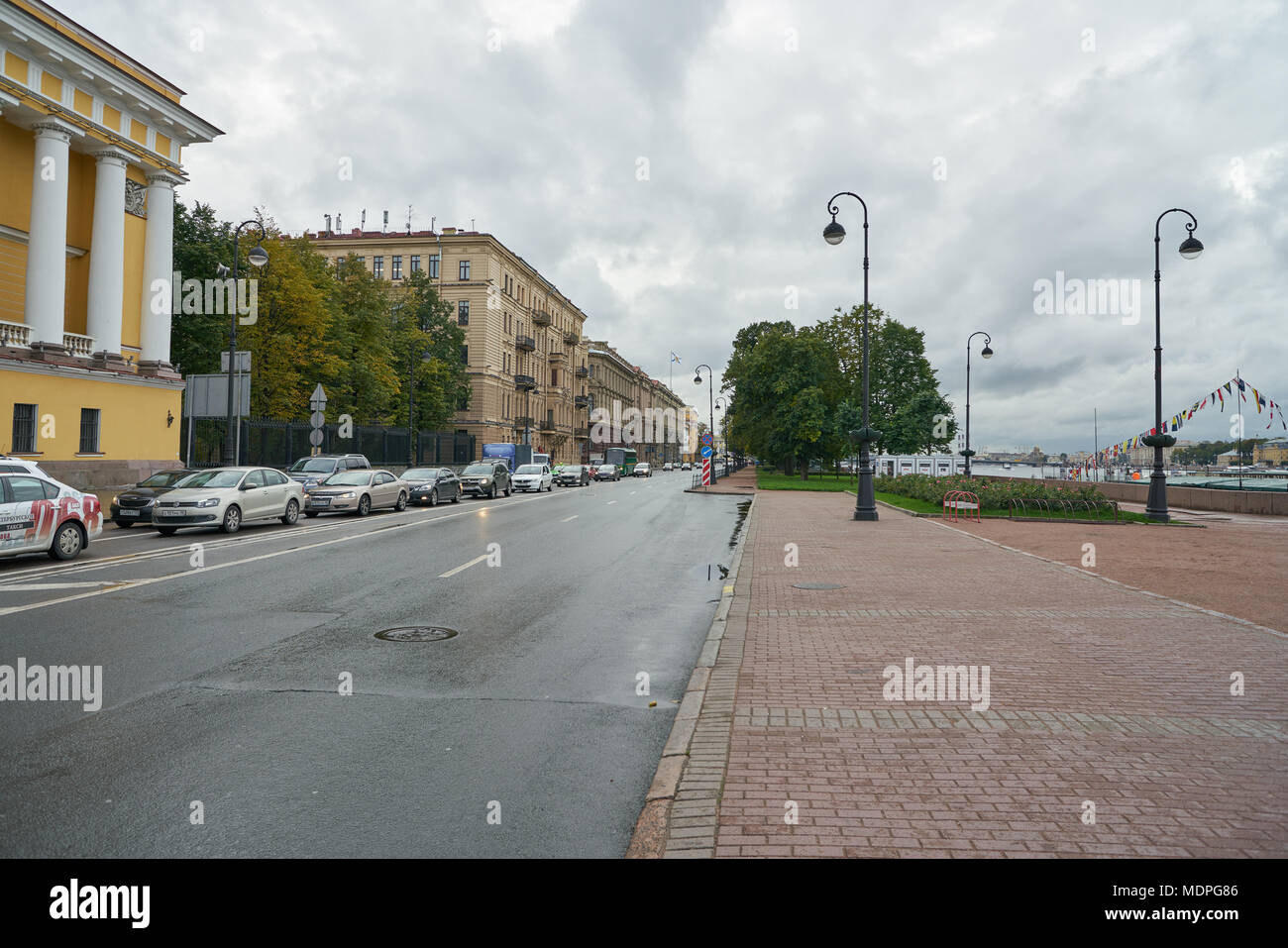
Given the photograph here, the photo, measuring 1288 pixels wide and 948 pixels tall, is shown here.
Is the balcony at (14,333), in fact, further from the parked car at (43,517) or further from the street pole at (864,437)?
the street pole at (864,437)

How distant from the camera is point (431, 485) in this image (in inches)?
1216

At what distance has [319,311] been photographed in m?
40.2

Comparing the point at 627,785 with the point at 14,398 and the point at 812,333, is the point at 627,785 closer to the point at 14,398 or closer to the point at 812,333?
the point at 14,398

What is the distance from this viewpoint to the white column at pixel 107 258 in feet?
88.2

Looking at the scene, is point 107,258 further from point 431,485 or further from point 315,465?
point 431,485

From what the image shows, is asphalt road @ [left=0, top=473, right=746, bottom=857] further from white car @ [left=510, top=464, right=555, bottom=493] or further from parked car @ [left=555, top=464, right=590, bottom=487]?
parked car @ [left=555, top=464, right=590, bottom=487]

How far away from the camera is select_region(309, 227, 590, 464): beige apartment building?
71438 millimetres

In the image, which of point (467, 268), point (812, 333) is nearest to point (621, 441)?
point (467, 268)

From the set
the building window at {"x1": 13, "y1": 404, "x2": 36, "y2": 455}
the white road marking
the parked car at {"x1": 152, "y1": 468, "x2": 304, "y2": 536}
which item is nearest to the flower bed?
the white road marking

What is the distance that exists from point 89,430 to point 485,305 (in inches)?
1874

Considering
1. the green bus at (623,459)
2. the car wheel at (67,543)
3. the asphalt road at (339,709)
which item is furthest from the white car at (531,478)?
the asphalt road at (339,709)

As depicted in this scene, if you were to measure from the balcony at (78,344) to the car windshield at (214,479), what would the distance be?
9678 mm
